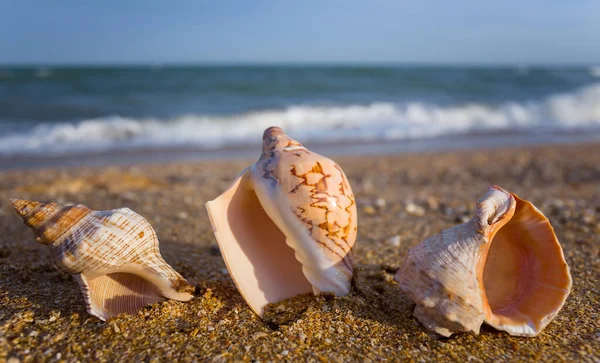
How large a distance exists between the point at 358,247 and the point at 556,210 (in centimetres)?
205

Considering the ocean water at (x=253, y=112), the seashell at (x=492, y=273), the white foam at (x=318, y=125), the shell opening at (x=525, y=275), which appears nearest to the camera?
the seashell at (x=492, y=273)

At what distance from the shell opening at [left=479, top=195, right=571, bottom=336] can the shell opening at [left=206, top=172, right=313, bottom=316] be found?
863 millimetres

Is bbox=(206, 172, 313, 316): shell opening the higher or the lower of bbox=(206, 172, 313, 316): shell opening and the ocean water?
the higher

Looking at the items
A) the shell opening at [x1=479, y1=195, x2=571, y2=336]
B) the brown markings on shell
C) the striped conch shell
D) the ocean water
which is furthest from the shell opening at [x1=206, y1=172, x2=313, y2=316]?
the ocean water

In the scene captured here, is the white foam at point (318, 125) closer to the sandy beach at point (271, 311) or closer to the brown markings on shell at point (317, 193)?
the sandy beach at point (271, 311)

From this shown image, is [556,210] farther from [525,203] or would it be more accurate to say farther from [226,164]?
[226,164]

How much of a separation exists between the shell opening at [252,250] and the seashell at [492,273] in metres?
0.61

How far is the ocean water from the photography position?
9492 mm

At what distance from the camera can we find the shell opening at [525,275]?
183 cm

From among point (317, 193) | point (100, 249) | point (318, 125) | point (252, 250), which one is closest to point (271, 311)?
point (252, 250)

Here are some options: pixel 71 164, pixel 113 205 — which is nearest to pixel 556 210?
pixel 113 205

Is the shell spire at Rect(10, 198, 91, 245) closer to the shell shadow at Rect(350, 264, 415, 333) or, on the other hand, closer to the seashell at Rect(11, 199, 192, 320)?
the seashell at Rect(11, 199, 192, 320)

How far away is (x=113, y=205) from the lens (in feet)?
13.1

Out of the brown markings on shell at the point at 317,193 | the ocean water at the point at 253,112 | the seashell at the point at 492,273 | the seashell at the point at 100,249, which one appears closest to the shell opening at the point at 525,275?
the seashell at the point at 492,273
